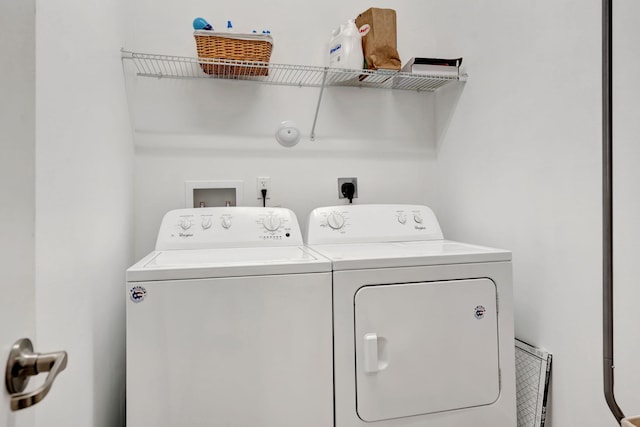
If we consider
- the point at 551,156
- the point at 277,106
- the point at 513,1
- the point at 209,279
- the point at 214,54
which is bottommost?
the point at 209,279

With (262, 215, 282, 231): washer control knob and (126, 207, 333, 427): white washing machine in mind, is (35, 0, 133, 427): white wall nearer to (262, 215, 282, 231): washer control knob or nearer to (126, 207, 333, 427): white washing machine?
(126, 207, 333, 427): white washing machine

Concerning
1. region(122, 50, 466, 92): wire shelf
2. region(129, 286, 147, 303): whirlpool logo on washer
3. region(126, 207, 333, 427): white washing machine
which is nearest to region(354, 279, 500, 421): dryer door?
region(126, 207, 333, 427): white washing machine

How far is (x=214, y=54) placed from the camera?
1.59m

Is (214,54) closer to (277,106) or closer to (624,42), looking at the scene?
(277,106)

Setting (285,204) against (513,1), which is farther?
(285,204)

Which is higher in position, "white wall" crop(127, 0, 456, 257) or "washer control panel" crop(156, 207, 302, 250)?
"white wall" crop(127, 0, 456, 257)

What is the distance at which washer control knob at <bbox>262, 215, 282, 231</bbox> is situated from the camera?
1.59m

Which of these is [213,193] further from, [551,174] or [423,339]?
[551,174]

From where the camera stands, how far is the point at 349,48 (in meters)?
1.72

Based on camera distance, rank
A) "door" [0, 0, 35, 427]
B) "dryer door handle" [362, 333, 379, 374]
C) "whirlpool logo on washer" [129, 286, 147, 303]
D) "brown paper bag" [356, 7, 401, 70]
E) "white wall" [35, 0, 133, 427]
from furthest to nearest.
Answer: "brown paper bag" [356, 7, 401, 70] < "dryer door handle" [362, 333, 379, 374] < "whirlpool logo on washer" [129, 286, 147, 303] < "white wall" [35, 0, 133, 427] < "door" [0, 0, 35, 427]

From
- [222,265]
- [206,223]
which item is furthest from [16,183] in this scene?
[206,223]

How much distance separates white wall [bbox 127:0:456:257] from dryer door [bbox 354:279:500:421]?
0.90 meters

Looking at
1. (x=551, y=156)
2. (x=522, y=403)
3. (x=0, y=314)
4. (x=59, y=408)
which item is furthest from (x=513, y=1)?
(x=59, y=408)

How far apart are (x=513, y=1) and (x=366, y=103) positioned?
0.81m
